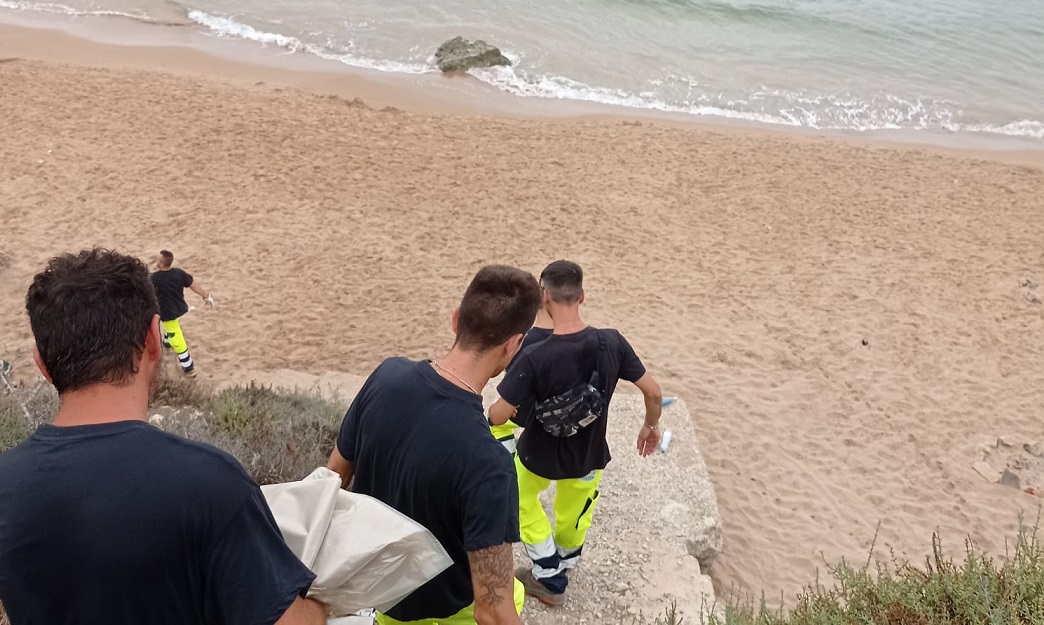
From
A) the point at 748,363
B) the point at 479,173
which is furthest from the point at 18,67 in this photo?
the point at 748,363

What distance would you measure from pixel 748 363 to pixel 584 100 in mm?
9696

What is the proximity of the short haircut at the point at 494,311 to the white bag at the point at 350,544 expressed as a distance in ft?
2.02

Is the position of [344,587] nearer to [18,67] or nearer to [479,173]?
[479,173]

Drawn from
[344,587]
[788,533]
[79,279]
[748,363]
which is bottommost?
[788,533]

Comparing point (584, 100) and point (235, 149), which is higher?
point (584, 100)

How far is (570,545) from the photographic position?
12.9ft

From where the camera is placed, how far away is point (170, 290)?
6219mm

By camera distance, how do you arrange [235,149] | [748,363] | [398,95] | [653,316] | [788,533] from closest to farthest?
1. [788,533]
2. [748,363]
3. [653,316]
4. [235,149]
5. [398,95]

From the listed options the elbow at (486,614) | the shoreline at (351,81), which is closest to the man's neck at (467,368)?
the elbow at (486,614)

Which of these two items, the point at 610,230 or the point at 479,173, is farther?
the point at 479,173

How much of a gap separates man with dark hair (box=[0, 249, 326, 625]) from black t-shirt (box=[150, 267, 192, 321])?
197 inches

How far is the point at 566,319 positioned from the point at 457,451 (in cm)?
145

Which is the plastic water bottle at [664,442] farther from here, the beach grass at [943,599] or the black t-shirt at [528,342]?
the beach grass at [943,599]

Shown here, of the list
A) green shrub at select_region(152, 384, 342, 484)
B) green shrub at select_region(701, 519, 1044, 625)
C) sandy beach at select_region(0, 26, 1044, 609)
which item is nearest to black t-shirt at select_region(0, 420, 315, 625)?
green shrub at select_region(701, 519, 1044, 625)
